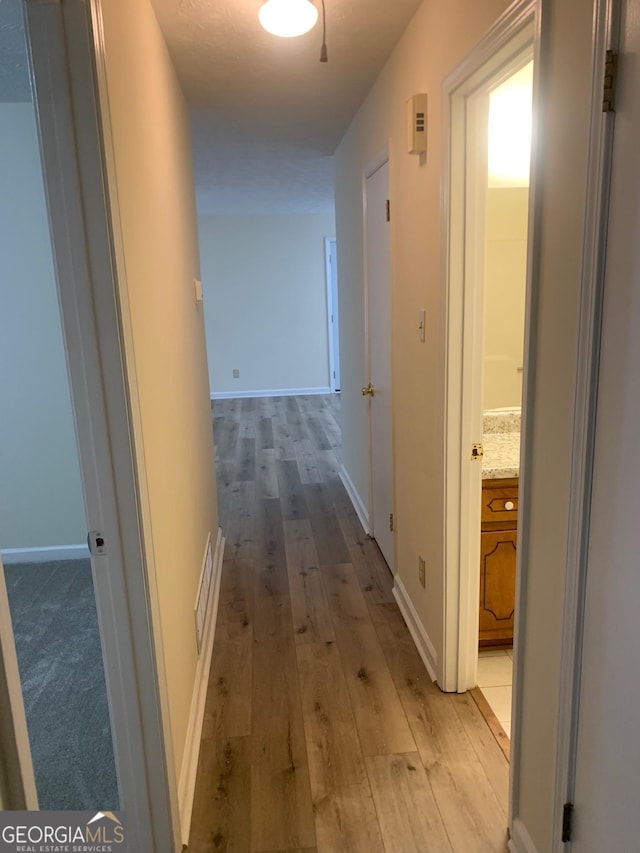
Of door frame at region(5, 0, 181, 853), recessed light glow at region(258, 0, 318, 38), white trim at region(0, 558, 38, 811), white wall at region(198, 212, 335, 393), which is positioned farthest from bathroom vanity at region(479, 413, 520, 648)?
white wall at region(198, 212, 335, 393)

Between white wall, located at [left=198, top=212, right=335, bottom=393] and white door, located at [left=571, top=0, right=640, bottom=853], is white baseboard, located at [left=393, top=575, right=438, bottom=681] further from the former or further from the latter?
white wall, located at [left=198, top=212, right=335, bottom=393]

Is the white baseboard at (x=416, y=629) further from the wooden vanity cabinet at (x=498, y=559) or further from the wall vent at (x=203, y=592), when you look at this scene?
the wall vent at (x=203, y=592)

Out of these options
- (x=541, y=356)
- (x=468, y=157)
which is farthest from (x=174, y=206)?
(x=541, y=356)

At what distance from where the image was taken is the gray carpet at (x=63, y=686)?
1.79 meters

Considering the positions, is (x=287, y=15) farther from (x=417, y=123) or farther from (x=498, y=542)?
(x=498, y=542)

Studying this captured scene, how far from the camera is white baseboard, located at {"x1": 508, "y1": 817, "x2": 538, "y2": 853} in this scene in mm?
1461

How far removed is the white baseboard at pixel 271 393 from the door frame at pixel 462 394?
20.6 feet

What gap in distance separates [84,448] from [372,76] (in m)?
2.23

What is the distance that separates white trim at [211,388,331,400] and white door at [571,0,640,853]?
23.6 ft

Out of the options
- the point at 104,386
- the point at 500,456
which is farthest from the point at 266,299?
the point at 104,386

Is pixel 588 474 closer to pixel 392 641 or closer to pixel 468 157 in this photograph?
pixel 468 157

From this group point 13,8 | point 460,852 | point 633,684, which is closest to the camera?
point 633,684

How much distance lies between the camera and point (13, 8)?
6.06ft

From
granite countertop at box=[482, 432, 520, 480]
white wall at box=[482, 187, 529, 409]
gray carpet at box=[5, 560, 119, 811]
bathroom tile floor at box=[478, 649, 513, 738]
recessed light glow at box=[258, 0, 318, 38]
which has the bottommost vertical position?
bathroom tile floor at box=[478, 649, 513, 738]
